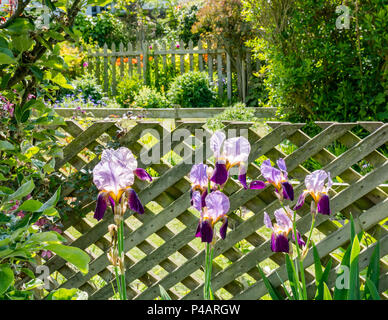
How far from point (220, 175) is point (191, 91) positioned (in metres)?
7.08

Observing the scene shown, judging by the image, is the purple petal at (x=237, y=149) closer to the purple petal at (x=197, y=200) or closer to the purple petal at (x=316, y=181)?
the purple petal at (x=197, y=200)

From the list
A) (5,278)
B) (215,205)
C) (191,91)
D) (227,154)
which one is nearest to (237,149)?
(227,154)

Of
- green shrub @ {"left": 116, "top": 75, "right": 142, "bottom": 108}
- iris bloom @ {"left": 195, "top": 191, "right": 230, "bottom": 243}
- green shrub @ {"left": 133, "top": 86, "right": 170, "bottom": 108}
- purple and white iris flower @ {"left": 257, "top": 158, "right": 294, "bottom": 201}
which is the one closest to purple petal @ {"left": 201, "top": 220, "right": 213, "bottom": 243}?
iris bloom @ {"left": 195, "top": 191, "right": 230, "bottom": 243}

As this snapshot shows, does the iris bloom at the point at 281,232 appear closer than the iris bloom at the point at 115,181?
No

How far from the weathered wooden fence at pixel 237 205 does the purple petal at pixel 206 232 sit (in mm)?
1000

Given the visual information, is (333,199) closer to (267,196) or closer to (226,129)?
(267,196)

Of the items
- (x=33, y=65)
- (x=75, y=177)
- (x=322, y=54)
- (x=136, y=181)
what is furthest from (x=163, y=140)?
(x=322, y=54)

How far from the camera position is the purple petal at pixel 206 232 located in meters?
1.11

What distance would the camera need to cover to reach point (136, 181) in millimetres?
2258

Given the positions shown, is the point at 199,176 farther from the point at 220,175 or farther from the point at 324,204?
the point at 324,204

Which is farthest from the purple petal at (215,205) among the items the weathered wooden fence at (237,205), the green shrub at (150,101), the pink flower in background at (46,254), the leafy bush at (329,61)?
the green shrub at (150,101)

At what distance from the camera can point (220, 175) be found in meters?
1.14

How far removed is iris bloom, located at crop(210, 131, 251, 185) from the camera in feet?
3.74

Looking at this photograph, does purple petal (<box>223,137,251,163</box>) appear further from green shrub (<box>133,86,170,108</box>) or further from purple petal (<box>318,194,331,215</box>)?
green shrub (<box>133,86,170,108</box>)
